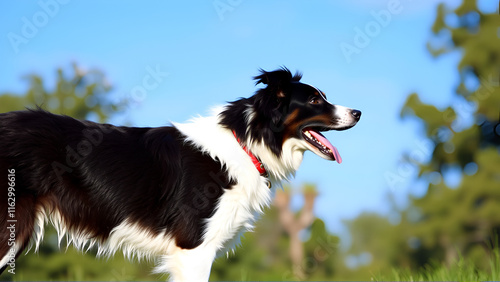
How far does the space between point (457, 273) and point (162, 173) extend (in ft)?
15.0

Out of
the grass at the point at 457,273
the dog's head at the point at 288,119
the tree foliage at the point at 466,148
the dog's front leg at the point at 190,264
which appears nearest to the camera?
the dog's front leg at the point at 190,264

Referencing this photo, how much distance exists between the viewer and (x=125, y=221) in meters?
4.34

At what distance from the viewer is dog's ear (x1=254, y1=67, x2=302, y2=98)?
4.62m

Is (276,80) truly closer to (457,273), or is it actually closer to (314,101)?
(314,101)

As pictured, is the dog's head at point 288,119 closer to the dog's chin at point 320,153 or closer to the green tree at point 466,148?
the dog's chin at point 320,153

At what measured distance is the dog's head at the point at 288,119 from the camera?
460 centimetres

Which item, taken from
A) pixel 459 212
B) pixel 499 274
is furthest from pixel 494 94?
pixel 499 274

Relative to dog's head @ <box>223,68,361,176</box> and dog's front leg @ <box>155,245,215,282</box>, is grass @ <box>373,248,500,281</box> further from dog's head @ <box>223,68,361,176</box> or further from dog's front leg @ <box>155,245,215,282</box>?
dog's front leg @ <box>155,245,215,282</box>

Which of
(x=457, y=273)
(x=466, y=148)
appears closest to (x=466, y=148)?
(x=466, y=148)

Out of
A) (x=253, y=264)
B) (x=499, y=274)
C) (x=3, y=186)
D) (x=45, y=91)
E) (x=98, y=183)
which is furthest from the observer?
(x=45, y=91)

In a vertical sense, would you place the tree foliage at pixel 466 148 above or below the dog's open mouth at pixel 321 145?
below

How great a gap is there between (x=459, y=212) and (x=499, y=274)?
1506 cm

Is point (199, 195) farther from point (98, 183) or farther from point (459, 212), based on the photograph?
point (459, 212)

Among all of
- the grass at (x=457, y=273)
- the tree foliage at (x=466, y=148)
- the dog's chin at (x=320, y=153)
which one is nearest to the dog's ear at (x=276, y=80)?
the dog's chin at (x=320, y=153)
